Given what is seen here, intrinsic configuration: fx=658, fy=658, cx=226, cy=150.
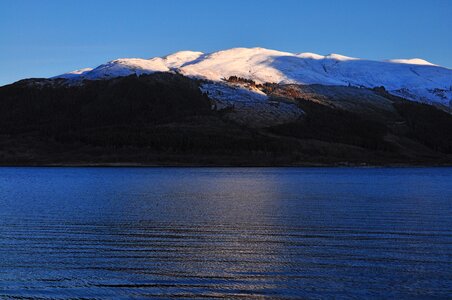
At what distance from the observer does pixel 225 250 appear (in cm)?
4569

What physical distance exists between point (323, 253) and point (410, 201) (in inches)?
1831

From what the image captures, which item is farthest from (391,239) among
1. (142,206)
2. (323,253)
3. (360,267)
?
(142,206)

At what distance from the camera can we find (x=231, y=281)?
117ft

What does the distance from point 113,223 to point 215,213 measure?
13.0m

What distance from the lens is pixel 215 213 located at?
7075 centimetres

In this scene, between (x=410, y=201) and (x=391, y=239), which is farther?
(x=410, y=201)

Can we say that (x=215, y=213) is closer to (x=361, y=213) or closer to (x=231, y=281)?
(x=361, y=213)

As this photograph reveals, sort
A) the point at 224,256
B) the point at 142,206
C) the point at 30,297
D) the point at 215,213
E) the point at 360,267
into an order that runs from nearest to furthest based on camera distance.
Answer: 1. the point at 30,297
2. the point at 360,267
3. the point at 224,256
4. the point at 215,213
5. the point at 142,206

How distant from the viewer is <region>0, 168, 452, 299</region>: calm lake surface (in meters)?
34.2

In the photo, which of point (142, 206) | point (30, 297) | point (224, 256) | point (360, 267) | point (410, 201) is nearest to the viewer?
point (30, 297)

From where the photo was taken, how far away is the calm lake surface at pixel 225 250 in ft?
112

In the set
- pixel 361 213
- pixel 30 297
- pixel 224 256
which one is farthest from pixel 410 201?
pixel 30 297

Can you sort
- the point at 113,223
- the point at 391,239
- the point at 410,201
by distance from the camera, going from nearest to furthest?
1. the point at 391,239
2. the point at 113,223
3. the point at 410,201

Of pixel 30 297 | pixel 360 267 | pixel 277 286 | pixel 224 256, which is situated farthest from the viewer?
pixel 224 256
